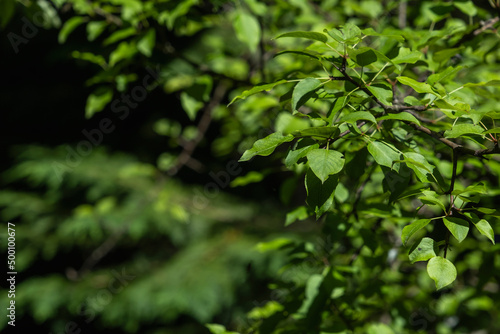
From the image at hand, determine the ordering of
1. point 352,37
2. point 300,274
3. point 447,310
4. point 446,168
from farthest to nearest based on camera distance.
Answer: point 447,310, point 300,274, point 446,168, point 352,37

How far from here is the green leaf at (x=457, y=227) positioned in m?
0.66

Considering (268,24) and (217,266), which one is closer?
(268,24)

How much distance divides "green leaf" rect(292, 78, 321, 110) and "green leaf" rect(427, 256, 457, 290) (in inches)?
13.6

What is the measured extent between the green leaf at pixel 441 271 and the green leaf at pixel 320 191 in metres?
0.19

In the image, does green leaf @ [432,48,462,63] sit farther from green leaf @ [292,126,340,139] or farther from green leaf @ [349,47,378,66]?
green leaf @ [292,126,340,139]

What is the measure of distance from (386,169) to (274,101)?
0.77m

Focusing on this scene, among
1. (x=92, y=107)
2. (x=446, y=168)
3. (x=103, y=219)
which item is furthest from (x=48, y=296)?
(x=446, y=168)

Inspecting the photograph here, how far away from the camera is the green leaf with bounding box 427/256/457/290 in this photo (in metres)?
0.66

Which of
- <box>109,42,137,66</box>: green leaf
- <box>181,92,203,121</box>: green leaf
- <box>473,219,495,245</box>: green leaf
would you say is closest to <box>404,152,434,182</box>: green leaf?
<box>473,219,495,245</box>: green leaf

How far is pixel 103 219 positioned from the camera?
326 centimetres

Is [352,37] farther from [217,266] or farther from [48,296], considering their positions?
[48,296]

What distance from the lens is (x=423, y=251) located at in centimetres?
70

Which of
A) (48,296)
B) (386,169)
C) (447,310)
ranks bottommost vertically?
(48,296)

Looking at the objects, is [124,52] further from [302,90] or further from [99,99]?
[302,90]
